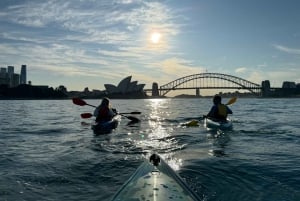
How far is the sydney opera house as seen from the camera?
153 meters

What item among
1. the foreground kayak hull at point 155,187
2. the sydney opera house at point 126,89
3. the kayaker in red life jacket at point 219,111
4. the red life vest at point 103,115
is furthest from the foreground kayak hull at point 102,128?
the sydney opera house at point 126,89

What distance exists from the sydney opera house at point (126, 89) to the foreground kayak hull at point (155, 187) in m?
146

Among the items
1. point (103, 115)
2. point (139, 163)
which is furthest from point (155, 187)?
point (103, 115)

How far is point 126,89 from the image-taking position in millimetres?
155125

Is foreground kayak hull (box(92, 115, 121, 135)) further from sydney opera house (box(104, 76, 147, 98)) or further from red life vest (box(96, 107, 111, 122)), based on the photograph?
sydney opera house (box(104, 76, 147, 98))

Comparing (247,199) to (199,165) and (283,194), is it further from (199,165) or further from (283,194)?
(199,165)

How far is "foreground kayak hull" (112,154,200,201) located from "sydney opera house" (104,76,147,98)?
480 ft

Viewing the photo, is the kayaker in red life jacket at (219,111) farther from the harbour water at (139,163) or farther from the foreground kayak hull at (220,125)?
the harbour water at (139,163)

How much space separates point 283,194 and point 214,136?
830 cm

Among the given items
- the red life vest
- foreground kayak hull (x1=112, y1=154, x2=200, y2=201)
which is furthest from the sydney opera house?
foreground kayak hull (x1=112, y1=154, x2=200, y2=201)

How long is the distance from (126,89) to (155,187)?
492 ft

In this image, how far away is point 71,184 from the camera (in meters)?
7.55

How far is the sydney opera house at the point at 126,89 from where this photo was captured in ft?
501

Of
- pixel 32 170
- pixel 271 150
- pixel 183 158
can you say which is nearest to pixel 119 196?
pixel 32 170
